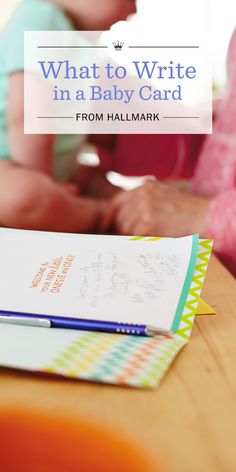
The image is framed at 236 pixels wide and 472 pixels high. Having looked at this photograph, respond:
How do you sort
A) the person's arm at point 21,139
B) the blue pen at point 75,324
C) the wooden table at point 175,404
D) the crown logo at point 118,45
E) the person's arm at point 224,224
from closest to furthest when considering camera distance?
the wooden table at point 175,404 → the blue pen at point 75,324 → the person's arm at point 224,224 → the person's arm at point 21,139 → the crown logo at point 118,45

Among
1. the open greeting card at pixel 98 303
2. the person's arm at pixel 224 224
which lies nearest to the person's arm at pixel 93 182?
the person's arm at pixel 224 224

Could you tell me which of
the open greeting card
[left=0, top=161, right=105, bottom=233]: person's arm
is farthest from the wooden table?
[left=0, top=161, right=105, bottom=233]: person's arm

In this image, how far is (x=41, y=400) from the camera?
34 centimetres

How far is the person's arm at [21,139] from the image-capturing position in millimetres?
945

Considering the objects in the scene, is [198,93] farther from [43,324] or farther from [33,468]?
[33,468]

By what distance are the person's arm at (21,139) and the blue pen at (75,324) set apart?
0.54 m

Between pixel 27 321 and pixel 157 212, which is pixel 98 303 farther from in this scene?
pixel 157 212

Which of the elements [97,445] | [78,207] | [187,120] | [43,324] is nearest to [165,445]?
[97,445]

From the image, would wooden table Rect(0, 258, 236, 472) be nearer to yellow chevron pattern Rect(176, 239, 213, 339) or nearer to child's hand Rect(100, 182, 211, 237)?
yellow chevron pattern Rect(176, 239, 213, 339)

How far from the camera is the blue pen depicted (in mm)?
409

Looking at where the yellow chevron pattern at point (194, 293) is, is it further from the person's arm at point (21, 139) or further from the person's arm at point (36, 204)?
the person's arm at point (21, 139)

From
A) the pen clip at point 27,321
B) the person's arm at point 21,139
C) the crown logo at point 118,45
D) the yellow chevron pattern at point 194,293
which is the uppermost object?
the crown logo at point 118,45

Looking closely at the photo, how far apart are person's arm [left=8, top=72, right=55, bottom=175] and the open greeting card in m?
0.41

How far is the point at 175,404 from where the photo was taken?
336mm
